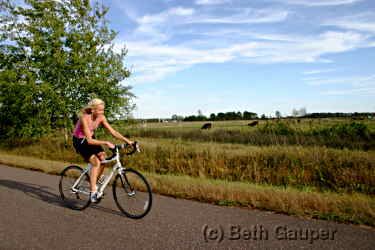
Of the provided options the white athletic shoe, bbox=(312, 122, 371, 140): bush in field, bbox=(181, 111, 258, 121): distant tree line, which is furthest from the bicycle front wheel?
bbox=(181, 111, 258, 121): distant tree line

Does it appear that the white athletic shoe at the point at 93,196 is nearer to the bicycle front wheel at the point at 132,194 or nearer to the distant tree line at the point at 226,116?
the bicycle front wheel at the point at 132,194

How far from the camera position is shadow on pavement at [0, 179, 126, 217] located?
18.7ft

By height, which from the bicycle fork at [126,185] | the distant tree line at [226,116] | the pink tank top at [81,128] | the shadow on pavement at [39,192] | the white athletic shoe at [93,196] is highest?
the distant tree line at [226,116]

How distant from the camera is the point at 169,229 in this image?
434 centimetres

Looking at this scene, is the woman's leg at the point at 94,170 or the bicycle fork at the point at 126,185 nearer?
the bicycle fork at the point at 126,185

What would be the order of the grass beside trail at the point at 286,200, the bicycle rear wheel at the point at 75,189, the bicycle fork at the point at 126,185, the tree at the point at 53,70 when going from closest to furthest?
the grass beside trail at the point at 286,200
the bicycle fork at the point at 126,185
the bicycle rear wheel at the point at 75,189
the tree at the point at 53,70

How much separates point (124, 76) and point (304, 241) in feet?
51.8

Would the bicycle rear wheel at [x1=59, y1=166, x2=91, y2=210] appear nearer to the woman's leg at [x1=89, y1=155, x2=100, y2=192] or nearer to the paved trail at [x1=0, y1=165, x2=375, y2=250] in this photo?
the paved trail at [x1=0, y1=165, x2=375, y2=250]

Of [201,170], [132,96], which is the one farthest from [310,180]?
[132,96]

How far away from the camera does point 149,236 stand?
13.4 ft

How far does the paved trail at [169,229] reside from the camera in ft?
12.4

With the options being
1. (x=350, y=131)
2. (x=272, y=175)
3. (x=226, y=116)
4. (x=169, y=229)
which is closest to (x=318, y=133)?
(x=350, y=131)

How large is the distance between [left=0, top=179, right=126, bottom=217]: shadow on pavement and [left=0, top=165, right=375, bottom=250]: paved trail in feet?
0.24

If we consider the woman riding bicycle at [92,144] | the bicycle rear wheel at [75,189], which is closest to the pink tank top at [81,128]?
the woman riding bicycle at [92,144]
